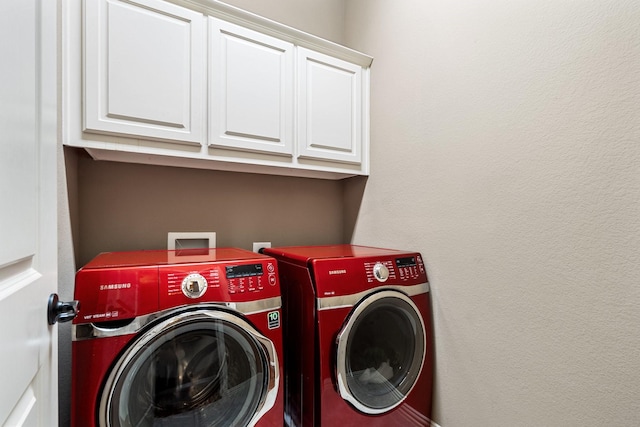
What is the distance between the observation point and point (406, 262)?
149 centimetres

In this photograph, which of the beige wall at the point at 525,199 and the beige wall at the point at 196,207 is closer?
the beige wall at the point at 525,199

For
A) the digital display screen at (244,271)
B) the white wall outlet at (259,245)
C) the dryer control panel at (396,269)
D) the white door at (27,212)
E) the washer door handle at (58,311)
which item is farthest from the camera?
the white wall outlet at (259,245)

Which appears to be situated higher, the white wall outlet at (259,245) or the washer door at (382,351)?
the white wall outlet at (259,245)

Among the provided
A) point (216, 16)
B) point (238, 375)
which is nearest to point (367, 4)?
point (216, 16)

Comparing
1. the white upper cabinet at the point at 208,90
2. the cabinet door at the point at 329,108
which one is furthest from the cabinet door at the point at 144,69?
the cabinet door at the point at 329,108

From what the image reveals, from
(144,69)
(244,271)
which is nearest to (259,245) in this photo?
(244,271)

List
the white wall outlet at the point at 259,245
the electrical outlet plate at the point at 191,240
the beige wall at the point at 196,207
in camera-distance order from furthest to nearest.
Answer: the white wall outlet at the point at 259,245 → the electrical outlet plate at the point at 191,240 → the beige wall at the point at 196,207

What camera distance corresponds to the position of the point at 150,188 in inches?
65.5

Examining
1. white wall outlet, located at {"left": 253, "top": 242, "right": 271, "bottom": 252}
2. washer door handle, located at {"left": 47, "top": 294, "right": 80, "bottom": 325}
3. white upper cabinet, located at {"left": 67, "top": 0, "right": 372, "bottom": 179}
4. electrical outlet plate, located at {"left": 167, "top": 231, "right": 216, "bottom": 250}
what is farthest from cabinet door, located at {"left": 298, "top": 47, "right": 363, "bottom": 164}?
washer door handle, located at {"left": 47, "top": 294, "right": 80, "bottom": 325}

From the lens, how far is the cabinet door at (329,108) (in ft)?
5.66

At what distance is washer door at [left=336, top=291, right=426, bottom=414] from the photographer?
129 centimetres

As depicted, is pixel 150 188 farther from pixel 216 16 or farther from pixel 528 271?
pixel 528 271

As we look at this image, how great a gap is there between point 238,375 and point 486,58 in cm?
163

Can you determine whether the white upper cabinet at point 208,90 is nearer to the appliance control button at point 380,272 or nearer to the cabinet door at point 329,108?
the cabinet door at point 329,108
